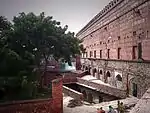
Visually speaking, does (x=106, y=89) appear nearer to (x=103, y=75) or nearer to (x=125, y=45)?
(x=125, y=45)

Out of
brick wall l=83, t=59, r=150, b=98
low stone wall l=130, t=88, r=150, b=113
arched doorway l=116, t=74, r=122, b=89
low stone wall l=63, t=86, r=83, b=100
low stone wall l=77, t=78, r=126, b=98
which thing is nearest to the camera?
low stone wall l=130, t=88, r=150, b=113

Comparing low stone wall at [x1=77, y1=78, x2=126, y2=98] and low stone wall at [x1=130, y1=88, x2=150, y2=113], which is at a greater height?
low stone wall at [x1=130, y1=88, x2=150, y2=113]

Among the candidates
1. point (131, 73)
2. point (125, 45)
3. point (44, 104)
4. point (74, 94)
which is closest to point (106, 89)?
point (131, 73)

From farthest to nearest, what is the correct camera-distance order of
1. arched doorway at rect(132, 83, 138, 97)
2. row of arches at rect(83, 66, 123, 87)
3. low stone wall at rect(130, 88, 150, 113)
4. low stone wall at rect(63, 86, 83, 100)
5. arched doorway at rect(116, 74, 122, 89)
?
row of arches at rect(83, 66, 123, 87) → arched doorway at rect(116, 74, 122, 89) → arched doorway at rect(132, 83, 138, 97) → low stone wall at rect(63, 86, 83, 100) → low stone wall at rect(130, 88, 150, 113)

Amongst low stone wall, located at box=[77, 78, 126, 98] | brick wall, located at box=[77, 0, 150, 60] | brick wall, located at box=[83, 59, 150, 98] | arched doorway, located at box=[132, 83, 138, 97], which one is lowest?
low stone wall, located at box=[77, 78, 126, 98]

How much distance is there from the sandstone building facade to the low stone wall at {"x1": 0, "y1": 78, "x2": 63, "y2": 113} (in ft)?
23.9

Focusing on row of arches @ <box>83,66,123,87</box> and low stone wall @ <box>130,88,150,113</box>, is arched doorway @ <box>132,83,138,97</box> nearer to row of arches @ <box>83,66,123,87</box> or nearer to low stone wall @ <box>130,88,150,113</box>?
→ row of arches @ <box>83,66,123,87</box>

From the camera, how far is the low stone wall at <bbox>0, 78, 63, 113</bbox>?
9.84 meters

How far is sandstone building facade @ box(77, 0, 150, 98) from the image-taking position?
1414 cm

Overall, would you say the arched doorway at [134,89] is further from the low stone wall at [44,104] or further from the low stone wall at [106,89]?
the low stone wall at [44,104]

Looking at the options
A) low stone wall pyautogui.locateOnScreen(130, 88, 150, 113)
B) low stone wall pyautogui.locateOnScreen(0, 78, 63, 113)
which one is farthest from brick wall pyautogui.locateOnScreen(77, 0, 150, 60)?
low stone wall pyautogui.locateOnScreen(130, 88, 150, 113)

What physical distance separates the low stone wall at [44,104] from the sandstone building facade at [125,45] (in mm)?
7282

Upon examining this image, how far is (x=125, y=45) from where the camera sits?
57.8ft

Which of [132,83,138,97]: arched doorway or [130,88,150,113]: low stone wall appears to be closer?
[130,88,150,113]: low stone wall
